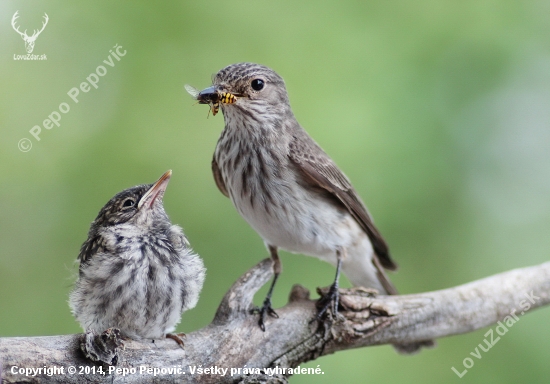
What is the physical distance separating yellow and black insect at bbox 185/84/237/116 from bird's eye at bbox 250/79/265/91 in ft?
0.49

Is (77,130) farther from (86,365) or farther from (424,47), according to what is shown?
(424,47)

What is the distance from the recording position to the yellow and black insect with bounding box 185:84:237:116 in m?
3.02

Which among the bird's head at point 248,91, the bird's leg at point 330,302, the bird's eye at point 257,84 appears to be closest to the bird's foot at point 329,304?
the bird's leg at point 330,302

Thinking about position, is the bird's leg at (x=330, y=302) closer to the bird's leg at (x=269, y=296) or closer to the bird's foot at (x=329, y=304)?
the bird's foot at (x=329, y=304)

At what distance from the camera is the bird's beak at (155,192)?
108 inches

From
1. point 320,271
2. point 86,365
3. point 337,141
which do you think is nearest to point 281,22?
point 337,141

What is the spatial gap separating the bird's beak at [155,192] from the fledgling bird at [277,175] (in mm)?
763

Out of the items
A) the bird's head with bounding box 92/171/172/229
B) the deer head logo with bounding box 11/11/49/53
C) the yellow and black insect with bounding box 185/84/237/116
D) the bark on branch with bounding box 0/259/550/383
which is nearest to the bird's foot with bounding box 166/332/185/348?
the bark on branch with bounding box 0/259/550/383

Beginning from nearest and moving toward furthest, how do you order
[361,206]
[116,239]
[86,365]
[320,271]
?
[86,365], [116,239], [361,206], [320,271]

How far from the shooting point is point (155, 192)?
9.09 feet

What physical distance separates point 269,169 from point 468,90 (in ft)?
7.24

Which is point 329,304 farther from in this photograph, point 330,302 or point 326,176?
point 326,176

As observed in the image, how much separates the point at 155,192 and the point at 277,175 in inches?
37.7

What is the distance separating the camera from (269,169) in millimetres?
3566
